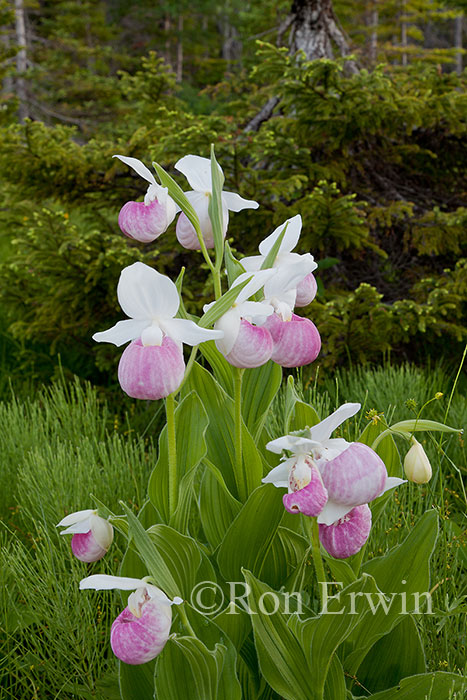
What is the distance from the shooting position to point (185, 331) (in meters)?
0.83

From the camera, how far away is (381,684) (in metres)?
1.05

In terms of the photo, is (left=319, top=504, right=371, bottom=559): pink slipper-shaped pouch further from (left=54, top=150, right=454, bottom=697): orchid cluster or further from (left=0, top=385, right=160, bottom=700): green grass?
(left=0, top=385, right=160, bottom=700): green grass

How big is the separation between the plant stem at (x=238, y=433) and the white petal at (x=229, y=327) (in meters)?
0.13

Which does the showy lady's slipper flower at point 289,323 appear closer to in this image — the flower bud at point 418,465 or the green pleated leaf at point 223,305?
the green pleated leaf at point 223,305

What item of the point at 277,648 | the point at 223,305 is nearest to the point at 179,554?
the point at 277,648

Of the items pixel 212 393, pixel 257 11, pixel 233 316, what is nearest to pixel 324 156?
pixel 212 393

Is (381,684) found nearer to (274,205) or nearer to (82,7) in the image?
(274,205)

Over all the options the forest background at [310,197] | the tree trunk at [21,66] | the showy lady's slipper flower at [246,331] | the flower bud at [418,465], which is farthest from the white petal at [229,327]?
the tree trunk at [21,66]

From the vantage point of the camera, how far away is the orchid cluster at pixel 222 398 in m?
0.78

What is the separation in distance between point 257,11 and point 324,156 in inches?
262

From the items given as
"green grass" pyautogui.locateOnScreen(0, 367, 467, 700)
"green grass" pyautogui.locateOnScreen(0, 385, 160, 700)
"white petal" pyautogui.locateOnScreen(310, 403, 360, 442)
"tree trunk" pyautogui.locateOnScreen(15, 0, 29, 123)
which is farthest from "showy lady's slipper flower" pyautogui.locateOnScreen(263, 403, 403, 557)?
"tree trunk" pyautogui.locateOnScreen(15, 0, 29, 123)

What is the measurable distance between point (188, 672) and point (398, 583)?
37cm

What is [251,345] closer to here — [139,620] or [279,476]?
[279,476]

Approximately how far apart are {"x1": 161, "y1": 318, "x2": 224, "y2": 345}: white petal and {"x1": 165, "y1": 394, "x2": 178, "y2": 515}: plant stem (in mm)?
99
